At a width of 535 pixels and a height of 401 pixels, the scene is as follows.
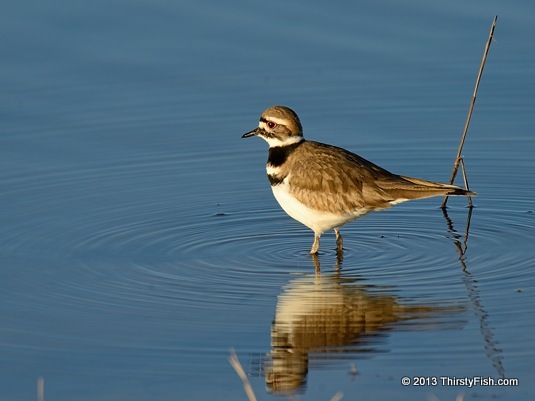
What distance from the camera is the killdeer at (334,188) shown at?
11.9 m

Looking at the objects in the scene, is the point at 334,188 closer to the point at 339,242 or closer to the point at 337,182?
→ the point at 337,182

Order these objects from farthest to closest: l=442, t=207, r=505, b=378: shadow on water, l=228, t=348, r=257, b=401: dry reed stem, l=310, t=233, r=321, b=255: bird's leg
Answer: l=310, t=233, r=321, b=255: bird's leg, l=442, t=207, r=505, b=378: shadow on water, l=228, t=348, r=257, b=401: dry reed stem

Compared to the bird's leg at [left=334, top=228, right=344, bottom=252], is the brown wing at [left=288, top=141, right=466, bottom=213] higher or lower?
higher

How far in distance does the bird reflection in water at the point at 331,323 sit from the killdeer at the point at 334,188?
965 millimetres

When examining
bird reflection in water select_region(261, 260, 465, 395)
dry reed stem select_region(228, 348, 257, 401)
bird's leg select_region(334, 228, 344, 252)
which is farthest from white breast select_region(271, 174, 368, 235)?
dry reed stem select_region(228, 348, 257, 401)

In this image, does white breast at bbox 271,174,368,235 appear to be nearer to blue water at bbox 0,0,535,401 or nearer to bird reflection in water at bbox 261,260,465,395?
blue water at bbox 0,0,535,401

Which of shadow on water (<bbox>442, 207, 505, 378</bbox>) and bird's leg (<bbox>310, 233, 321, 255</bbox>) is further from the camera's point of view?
bird's leg (<bbox>310, 233, 321, 255</bbox>)

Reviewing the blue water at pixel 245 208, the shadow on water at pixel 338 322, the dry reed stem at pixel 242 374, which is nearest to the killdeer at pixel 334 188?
the blue water at pixel 245 208

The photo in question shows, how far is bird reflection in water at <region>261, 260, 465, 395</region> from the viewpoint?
30.1 ft

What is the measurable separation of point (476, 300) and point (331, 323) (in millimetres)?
1295
